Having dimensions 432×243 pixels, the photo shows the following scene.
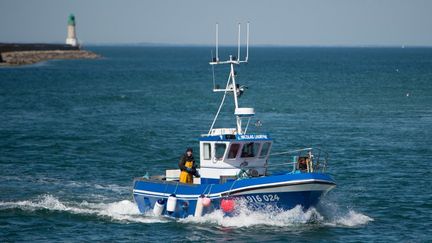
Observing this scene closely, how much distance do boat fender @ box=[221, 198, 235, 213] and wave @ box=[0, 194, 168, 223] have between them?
268 cm

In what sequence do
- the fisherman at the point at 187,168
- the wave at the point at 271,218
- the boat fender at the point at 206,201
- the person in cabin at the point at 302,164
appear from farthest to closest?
the fisherman at the point at 187,168 < the boat fender at the point at 206,201 < the person in cabin at the point at 302,164 < the wave at the point at 271,218

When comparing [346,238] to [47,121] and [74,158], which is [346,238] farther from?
[47,121]

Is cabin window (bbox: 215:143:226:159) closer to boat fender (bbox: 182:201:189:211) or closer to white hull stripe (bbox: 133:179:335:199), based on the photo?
boat fender (bbox: 182:201:189:211)

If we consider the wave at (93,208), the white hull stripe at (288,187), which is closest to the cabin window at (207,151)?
the white hull stripe at (288,187)

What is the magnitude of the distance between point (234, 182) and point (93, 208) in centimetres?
664

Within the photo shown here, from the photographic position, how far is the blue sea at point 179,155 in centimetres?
2925

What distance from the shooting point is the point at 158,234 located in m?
29.0

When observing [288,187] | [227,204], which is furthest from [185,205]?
[288,187]

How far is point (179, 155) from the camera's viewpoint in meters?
46.7

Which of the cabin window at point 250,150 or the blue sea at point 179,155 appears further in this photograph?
the cabin window at point 250,150

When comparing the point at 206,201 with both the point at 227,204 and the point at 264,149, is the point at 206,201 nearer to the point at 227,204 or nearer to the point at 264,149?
the point at 227,204

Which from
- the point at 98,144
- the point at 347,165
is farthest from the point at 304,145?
the point at 98,144

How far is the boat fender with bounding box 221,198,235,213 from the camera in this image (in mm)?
29297

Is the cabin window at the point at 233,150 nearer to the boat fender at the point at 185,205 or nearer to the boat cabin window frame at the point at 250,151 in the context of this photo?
the boat cabin window frame at the point at 250,151
